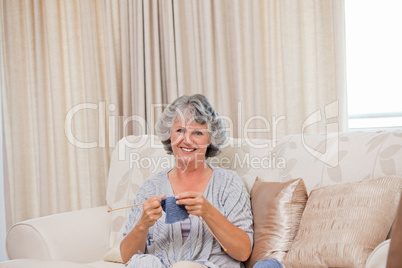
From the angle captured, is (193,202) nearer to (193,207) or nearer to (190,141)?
(193,207)

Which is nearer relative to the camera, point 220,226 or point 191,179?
point 220,226

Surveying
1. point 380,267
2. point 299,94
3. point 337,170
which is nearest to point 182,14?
point 299,94

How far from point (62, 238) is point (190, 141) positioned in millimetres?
734

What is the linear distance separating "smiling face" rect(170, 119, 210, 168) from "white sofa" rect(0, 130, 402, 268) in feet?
0.90

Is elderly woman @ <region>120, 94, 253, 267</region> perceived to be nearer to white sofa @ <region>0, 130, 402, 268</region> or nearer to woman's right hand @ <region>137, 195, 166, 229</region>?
woman's right hand @ <region>137, 195, 166, 229</region>

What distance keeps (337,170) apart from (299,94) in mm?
914

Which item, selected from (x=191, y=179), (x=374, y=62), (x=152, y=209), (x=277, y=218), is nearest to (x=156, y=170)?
(x=191, y=179)

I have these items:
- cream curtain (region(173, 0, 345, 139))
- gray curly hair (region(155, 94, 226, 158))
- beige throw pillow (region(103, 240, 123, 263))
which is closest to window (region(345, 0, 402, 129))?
cream curtain (region(173, 0, 345, 139))

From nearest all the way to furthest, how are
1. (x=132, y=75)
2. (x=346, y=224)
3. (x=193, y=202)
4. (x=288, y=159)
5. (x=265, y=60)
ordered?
1. (x=346, y=224)
2. (x=193, y=202)
3. (x=288, y=159)
4. (x=265, y=60)
5. (x=132, y=75)

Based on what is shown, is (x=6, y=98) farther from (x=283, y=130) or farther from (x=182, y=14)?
(x=283, y=130)

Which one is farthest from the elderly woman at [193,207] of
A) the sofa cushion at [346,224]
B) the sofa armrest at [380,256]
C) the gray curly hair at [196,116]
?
the sofa armrest at [380,256]

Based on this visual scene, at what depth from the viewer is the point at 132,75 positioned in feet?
10.2

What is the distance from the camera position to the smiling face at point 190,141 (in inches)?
75.0

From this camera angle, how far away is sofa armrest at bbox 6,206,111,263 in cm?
198
